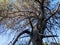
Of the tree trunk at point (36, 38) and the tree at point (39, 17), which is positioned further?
the tree trunk at point (36, 38)

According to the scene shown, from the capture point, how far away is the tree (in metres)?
12.9

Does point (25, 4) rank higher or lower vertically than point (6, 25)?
higher

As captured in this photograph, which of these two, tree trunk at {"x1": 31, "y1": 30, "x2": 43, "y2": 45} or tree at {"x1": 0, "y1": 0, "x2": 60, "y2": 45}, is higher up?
tree at {"x1": 0, "y1": 0, "x2": 60, "y2": 45}

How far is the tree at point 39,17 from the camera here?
12859mm

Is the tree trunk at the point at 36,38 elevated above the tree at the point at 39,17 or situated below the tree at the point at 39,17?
below

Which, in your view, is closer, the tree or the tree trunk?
the tree

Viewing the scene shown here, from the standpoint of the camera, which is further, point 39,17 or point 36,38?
point 36,38

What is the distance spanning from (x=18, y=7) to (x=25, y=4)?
0.41 metres

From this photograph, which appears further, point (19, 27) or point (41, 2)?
point (19, 27)

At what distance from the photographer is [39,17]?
12930 millimetres

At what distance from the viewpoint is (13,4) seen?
13273 millimetres

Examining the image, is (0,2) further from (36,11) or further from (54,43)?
(54,43)

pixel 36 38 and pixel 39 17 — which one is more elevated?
pixel 39 17

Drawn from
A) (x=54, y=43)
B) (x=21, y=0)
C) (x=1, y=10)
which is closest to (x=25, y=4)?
(x=21, y=0)
